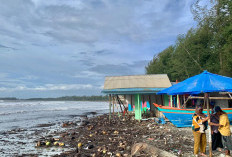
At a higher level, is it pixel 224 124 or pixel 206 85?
pixel 206 85

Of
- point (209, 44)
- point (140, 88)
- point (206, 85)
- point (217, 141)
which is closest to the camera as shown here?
point (206, 85)

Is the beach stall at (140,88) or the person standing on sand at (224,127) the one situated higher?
the beach stall at (140,88)

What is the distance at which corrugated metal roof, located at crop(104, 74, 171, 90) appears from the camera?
17.2 metres

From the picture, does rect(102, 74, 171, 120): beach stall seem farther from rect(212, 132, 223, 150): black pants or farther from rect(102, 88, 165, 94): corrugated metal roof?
rect(212, 132, 223, 150): black pants

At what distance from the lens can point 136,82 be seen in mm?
17797

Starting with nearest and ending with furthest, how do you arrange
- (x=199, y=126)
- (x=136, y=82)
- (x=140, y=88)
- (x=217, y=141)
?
(x=199, y=126) → (x=217, y=141) → (x=140, y=88) → (x=136, y=82)

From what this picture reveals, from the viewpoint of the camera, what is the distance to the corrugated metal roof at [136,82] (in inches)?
676

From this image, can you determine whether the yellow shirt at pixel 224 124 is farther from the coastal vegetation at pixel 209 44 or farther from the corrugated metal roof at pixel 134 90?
the coastal vegetation at pixel 209 44

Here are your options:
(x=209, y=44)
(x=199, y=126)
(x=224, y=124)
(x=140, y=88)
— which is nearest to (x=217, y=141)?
(x=224, y=124)

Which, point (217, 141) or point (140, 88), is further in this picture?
point (140, 88)

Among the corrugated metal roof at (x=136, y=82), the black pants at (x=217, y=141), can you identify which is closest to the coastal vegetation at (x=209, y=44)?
the corrugated metal roof at (x=136, y=82)

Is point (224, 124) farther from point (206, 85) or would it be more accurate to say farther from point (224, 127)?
point (206, 85)

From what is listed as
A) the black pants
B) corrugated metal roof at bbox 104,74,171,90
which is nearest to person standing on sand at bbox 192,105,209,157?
the black pants

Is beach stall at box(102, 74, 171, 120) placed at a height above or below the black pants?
above
